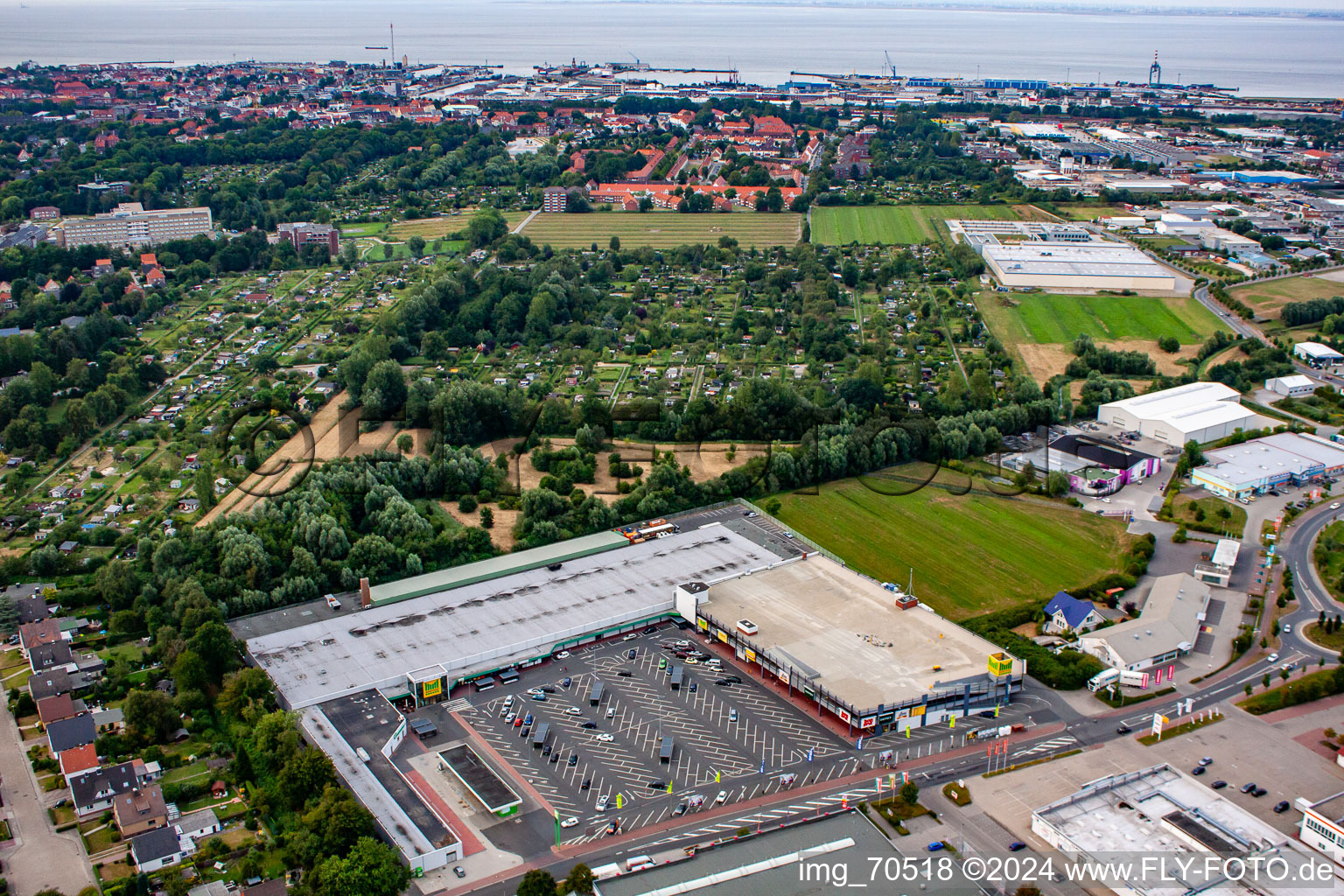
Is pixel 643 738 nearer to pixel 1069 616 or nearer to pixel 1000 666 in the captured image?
pixel 1000 666

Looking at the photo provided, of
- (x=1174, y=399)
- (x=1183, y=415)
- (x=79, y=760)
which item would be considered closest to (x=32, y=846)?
(x=79, y=760)

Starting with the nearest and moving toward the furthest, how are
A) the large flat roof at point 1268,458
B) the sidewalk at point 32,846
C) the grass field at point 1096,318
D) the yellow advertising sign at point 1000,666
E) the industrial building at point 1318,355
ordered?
the sidewalk at point 32,846 → the yellow advertising sign at point 1000,666 → the large flat roof at point 1268,458 → the industrial building at point 1318,355 → the grass field at point 1096,318

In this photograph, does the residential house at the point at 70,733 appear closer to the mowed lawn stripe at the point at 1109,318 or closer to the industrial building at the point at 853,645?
the industrial building at the point at 853,645

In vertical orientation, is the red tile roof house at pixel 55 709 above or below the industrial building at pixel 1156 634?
A: below

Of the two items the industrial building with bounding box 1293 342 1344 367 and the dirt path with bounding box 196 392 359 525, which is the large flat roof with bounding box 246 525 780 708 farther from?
the industrial building with bounding box 1293 342 1344 367

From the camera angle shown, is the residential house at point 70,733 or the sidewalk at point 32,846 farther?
the residential house at point 70,733

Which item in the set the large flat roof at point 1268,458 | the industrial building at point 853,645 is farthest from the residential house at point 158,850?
the large flat roof at point 1268,458
